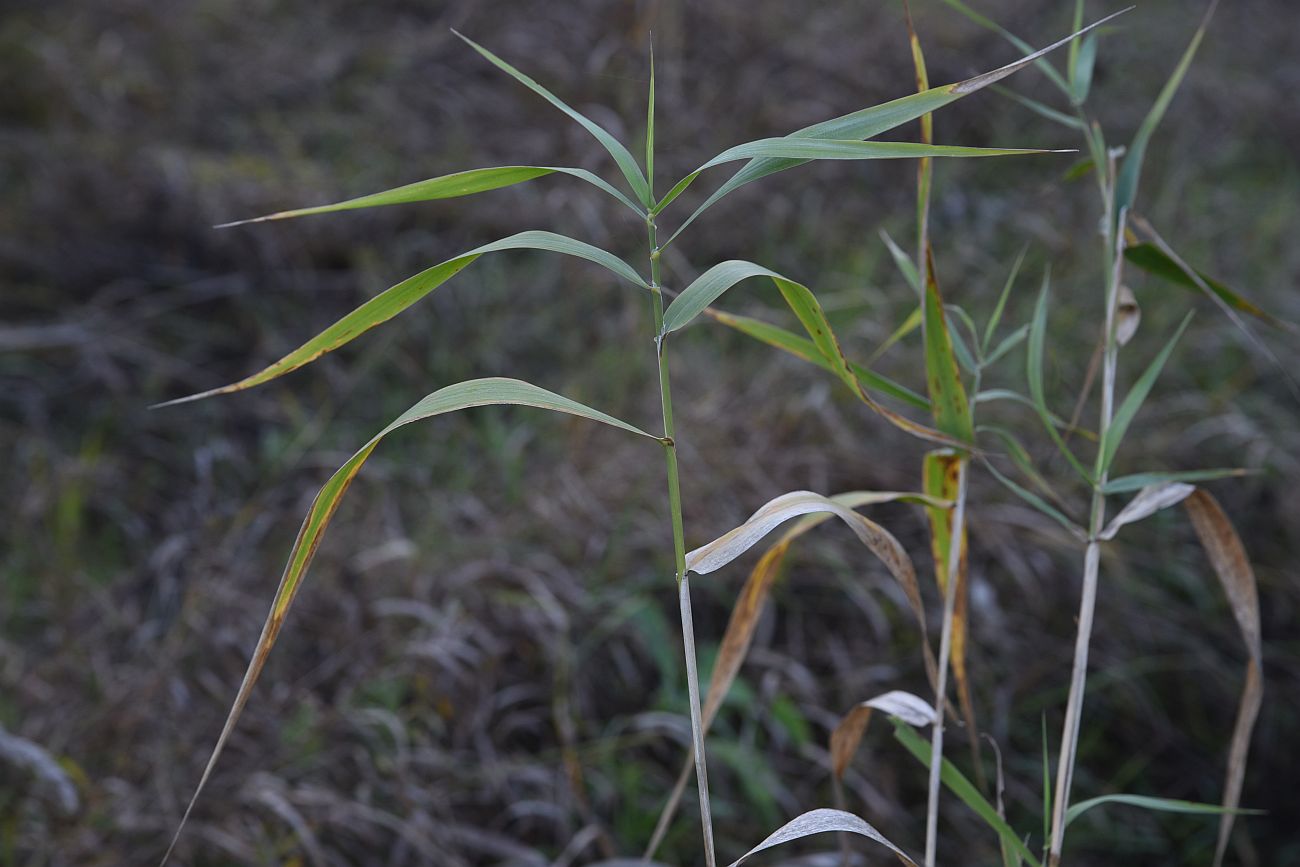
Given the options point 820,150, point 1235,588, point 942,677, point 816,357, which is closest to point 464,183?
point 820,150

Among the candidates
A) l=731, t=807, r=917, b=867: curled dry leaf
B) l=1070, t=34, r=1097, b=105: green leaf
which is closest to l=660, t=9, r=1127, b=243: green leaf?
l=1070, t=34, r=1097, b=105: green leaf

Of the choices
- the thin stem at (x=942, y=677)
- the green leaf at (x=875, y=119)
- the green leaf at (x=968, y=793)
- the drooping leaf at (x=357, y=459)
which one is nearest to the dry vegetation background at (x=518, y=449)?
the thin stem at (x=942, y=677)

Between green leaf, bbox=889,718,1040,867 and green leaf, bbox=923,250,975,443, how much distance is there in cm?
20

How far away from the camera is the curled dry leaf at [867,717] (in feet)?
2.41

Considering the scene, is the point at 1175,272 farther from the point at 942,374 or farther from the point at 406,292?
the point at 406,292

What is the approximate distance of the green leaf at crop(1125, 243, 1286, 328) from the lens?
0.71 m

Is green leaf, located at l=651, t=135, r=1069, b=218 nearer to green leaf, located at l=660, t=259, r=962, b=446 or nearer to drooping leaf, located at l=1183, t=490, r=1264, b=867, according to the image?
green leaf, located at l=660, t=259, r=962, b=446

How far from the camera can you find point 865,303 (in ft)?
7.39

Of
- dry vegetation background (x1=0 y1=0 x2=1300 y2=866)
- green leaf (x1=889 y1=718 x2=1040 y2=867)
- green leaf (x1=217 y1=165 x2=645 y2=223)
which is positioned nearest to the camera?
green leaf (x1=217 y1=165 x2=645 y2=223)

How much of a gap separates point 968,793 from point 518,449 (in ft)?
4.59

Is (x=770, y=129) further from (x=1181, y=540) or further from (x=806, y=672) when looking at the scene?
(x=806, y=672)

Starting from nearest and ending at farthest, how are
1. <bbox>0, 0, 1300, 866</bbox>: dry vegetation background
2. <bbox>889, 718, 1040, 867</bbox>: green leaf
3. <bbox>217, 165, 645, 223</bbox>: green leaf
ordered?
1. <bbox>217, 165, 645, 223</bbox>: green leaf
2. <bbox>889, 718, 1040, 867</bbox>: green leaf
3. <bbox>0, 0, 1300, 866</bbox>: dry vegetation background

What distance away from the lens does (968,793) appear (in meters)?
0.70

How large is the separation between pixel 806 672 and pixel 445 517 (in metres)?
0.68
